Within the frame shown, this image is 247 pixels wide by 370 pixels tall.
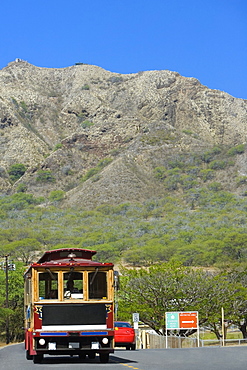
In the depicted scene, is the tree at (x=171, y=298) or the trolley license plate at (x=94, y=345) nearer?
the trolley license plate at (x=94, y=345)

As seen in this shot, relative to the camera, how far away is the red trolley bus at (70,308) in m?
19.1

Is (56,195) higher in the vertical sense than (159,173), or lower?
lower

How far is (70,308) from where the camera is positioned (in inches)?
757

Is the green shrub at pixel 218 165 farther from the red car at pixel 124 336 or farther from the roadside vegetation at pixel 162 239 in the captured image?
the red car at pixel 124 336

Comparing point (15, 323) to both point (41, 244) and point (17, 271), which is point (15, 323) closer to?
point (17, 271)

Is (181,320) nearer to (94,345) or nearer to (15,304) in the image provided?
(94,345)

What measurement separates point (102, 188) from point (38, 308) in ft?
497

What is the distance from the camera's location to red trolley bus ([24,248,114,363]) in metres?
19.1

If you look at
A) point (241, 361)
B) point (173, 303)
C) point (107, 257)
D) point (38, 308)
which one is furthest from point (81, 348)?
point (107, 257)

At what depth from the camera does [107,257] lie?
117 metres

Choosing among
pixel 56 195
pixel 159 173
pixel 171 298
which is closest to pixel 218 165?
pixel 159 173

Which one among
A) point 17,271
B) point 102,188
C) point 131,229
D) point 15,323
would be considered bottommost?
point 15,323

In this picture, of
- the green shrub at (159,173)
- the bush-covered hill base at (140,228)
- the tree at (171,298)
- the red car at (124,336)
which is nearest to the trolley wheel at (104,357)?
the red car at (124,336)

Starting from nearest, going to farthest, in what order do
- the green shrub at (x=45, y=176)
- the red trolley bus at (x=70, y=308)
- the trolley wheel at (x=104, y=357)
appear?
the red trolley bus at (x=70, y=308)
the trolley wheel at (x=104, y=357)
the green shrub at (x=45, y=176)
